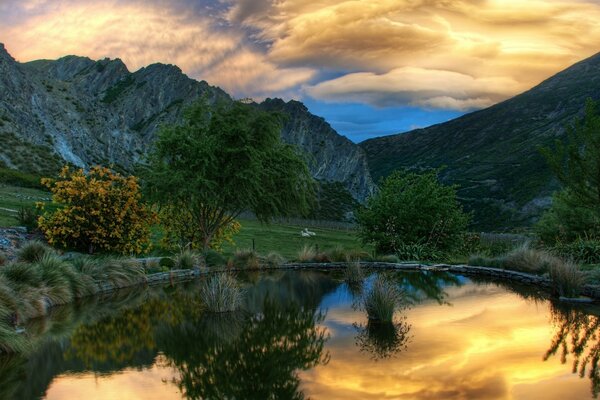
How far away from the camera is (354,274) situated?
22.5 meters

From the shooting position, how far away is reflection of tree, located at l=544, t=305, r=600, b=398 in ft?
32.6

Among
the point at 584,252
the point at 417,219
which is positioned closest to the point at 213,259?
the point at 417,219

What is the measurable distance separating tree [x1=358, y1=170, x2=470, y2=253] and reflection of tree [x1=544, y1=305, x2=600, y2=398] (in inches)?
648

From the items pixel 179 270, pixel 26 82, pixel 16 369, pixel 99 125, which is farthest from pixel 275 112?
pixel 99 125

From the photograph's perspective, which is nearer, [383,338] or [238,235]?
[383,338]

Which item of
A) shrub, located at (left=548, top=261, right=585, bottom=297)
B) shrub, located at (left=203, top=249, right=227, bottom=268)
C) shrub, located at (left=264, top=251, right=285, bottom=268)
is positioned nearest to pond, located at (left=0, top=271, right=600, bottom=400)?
shrub, located at (left=548, top=261, right=585, bottom=297)

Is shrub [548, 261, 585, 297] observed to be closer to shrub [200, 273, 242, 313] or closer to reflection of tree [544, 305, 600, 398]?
reflection of tree [544, 305, 600, 398]

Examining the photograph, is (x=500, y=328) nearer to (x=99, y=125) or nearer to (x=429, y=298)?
(x=429, y=298)

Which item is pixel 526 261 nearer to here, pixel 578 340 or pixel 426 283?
pixel 426 283

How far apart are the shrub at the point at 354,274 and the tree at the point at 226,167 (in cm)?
494

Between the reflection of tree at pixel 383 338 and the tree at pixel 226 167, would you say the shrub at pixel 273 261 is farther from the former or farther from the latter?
the reflection of tree at pixel 383 338

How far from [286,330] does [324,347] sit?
189cm

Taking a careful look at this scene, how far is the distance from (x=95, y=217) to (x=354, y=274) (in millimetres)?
11604

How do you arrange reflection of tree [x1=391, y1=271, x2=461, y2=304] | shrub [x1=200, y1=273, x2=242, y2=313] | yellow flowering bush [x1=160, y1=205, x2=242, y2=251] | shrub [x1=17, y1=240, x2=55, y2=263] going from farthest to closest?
yellow flowering bush [x1=160, y1=205, x2=242, y2=251] < shrub [x1=17, y1=240, x2=55, y2=263] < reflection of tree [x1=391, y1=271, x2=461, y2=304] < shrub [x1=200, y1=273, x2=242, y2=313]
